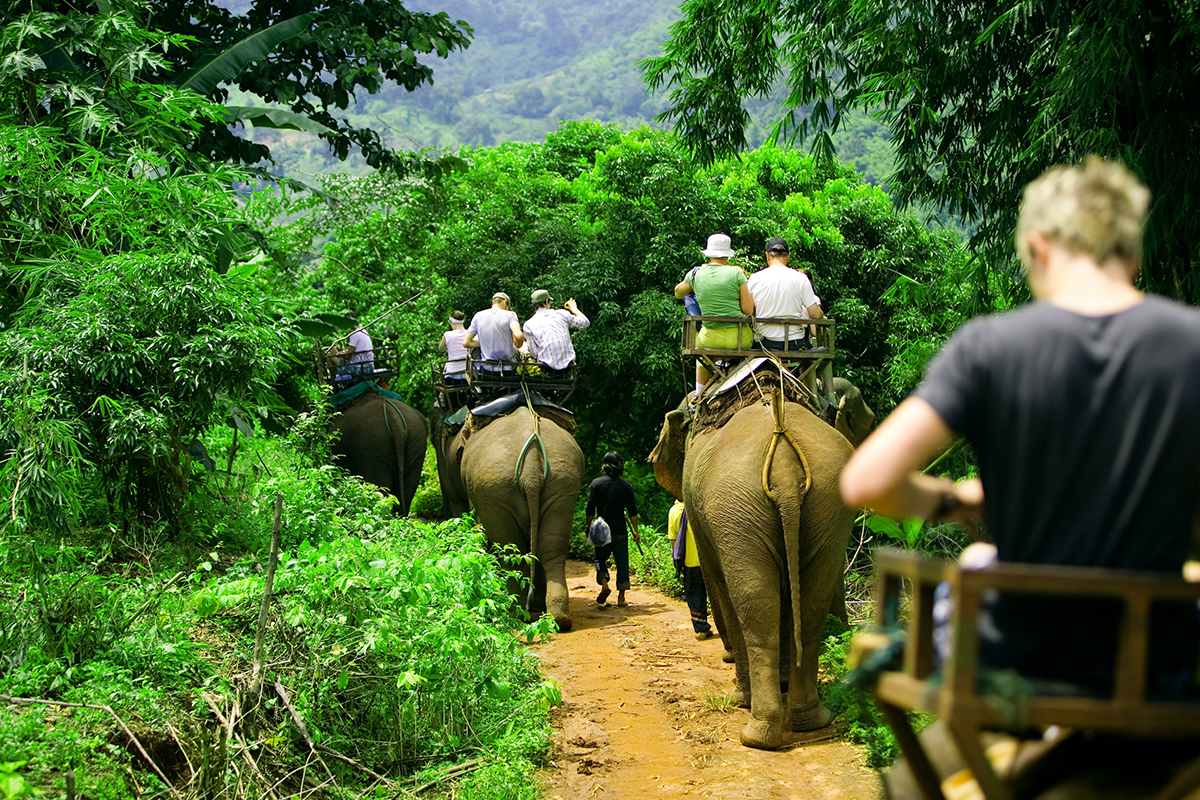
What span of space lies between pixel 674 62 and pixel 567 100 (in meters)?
106

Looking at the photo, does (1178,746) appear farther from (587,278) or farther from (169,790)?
(587,278)

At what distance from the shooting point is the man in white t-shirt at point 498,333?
11.6 m

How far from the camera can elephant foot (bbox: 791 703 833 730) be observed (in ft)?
22.3

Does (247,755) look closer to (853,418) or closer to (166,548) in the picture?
(166,548)

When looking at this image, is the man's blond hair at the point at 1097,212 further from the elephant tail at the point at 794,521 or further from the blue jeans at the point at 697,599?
the blue jeans at the point at 697,599

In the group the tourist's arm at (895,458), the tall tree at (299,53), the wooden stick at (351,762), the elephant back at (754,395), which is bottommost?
the wooden stick at (351,762)

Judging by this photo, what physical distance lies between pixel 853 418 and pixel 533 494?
333 centimetres

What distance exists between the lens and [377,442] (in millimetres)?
13781

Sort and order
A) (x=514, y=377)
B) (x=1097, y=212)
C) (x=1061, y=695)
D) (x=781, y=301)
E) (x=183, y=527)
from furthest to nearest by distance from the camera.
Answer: (x=514, y=377), (x=781, y=301), (x=183, y=527), (x=1097, y=212), (x=1061, y=695)

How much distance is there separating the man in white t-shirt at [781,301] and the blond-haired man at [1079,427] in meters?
5.66

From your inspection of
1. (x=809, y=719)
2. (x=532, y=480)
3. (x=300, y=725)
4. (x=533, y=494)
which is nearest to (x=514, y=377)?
(x=532, y=480)

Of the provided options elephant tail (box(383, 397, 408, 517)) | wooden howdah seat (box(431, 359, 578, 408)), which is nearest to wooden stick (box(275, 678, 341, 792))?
wooden howdah seat (box(431, 359, 578, 408))

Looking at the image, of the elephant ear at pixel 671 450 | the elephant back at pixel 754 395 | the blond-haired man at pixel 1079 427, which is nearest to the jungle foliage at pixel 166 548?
the elephant ear at pixel 671 450

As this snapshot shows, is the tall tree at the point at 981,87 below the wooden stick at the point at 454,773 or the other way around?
the other way around
